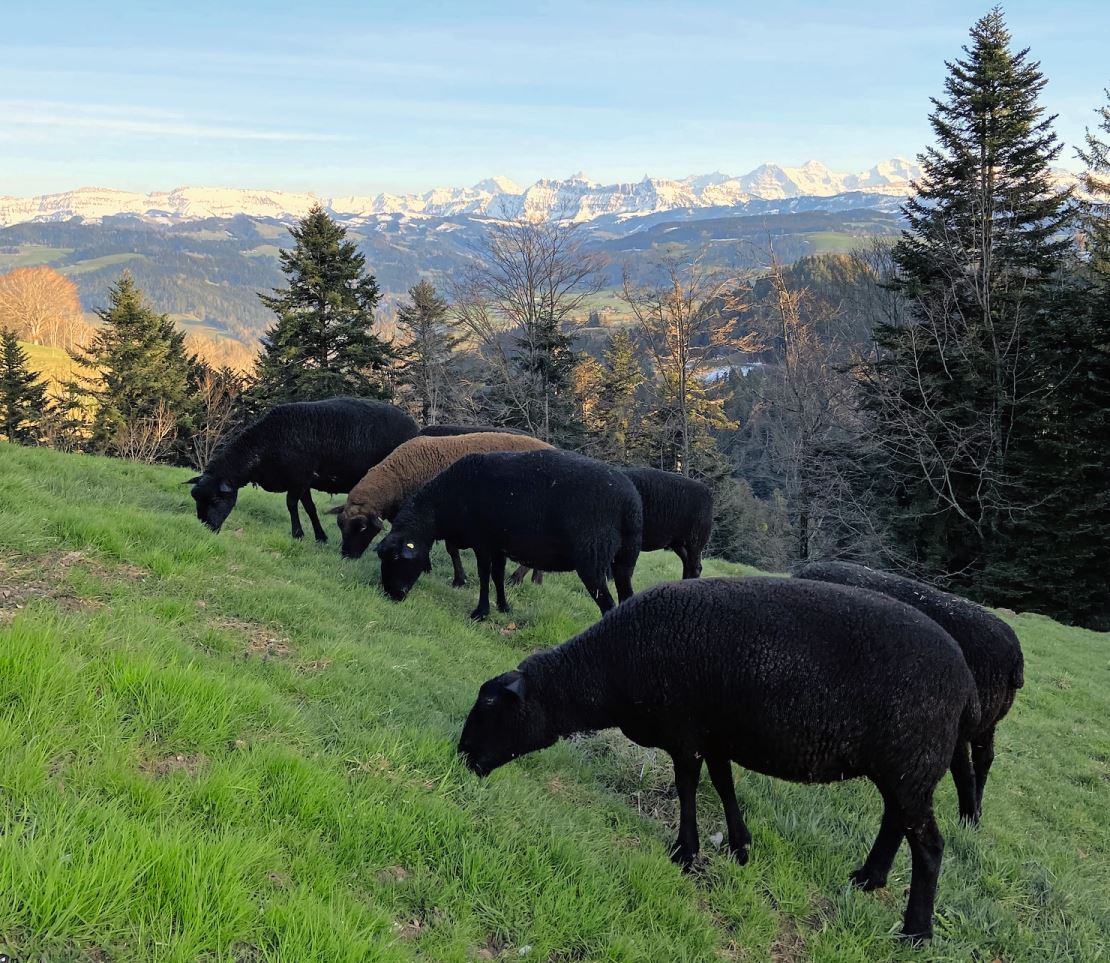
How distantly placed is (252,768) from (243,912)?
3.29ft

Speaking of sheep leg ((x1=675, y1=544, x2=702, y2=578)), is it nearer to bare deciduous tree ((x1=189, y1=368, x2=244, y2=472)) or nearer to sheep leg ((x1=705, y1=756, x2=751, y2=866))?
sheep leg ((x1=705, y1=756, x2=751, y2=866))

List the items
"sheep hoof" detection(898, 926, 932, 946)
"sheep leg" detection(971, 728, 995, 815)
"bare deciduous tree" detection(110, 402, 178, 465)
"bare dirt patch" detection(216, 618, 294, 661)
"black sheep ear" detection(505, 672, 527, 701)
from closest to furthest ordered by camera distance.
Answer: "sheep hoof" detection(898, 926, 932, 946) < "black sheep ear" detection(505, 672, 527, 701) < "bare dirt patch" detection(216, 618, 294, 661) < "sheep leg" detection(971, 728, 995, 815) < "bare deciduous tree" detection(110, 402, 178, 465)

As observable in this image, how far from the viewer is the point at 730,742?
4.22m

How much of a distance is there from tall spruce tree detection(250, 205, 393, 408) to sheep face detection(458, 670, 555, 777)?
101ft

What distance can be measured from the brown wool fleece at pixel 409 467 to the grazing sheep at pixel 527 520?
1.24m

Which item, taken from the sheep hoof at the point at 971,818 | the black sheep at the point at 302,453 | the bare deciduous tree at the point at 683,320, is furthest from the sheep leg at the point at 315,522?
the bare deciduous tree at the point at 683,320

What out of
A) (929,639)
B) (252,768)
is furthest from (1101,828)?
(252,768)

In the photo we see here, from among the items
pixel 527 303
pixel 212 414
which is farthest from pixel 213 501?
pixel 212 414

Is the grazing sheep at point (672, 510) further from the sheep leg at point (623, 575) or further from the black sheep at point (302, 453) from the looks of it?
the black sheep at point (302, 453)

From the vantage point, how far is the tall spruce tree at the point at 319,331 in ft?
110

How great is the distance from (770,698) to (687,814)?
103 centimetres

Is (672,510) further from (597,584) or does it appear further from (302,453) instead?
(302,453)

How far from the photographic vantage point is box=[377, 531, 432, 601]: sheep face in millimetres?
8109

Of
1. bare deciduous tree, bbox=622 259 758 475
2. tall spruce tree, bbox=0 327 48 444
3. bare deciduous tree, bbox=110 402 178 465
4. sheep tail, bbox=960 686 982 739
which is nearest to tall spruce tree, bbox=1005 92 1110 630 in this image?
bare deciduous tree, bbox=622 259 758 475
